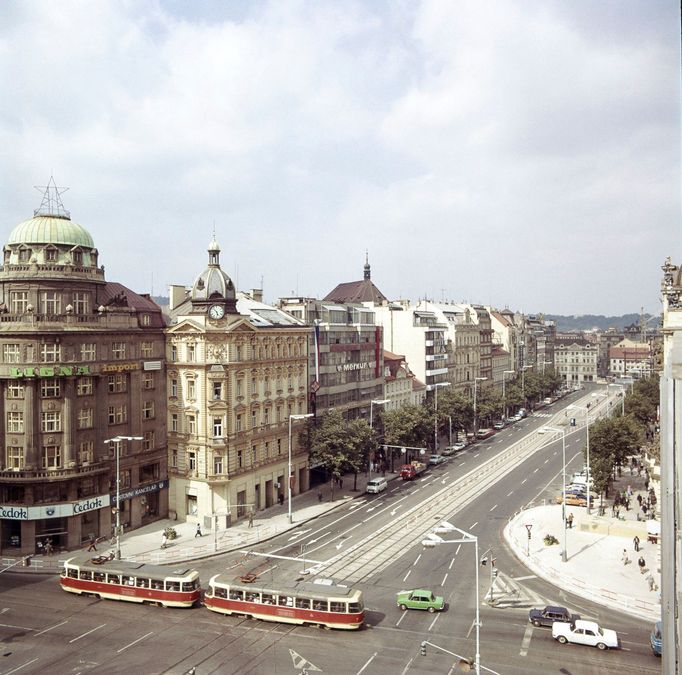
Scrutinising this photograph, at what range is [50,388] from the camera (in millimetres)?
64312

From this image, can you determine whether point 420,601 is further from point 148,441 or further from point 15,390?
point 15,390

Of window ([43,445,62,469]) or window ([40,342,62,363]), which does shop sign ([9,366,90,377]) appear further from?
window ([43,445,62,469])

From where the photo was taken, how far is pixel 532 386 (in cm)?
17238

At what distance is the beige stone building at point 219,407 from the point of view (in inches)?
2911

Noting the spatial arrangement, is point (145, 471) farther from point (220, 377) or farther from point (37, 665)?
point (37, 665)

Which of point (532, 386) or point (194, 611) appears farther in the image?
point (532, 386)

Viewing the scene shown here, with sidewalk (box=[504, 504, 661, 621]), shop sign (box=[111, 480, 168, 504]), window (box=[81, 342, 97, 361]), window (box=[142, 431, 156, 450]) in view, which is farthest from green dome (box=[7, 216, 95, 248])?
sidewalk (box=[504, 504, 661, 621])

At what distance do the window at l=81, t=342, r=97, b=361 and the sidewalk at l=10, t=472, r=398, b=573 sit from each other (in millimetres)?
17755

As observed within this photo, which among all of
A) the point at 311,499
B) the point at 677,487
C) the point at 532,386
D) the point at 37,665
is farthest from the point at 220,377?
the point at 532,386

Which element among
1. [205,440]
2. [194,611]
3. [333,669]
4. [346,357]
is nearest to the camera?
[333,669]

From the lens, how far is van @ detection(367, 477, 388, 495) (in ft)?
287

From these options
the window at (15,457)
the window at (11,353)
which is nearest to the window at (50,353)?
the window at (11,353)

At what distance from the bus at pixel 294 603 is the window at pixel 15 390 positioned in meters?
27.0

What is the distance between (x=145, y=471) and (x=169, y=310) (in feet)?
68.1
